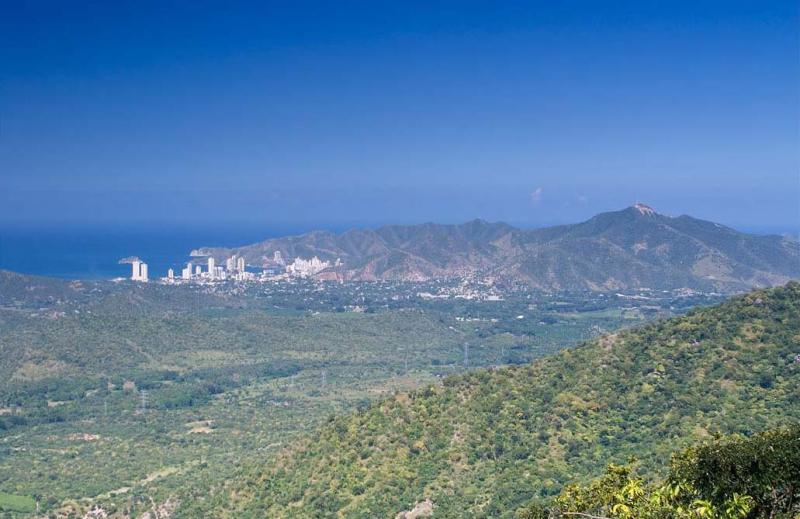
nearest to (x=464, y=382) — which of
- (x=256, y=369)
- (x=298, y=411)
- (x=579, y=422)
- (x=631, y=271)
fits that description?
(x=579, y=422)

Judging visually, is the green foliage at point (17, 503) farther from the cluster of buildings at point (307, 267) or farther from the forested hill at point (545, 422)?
the cluster of buildings at point (307, 267)

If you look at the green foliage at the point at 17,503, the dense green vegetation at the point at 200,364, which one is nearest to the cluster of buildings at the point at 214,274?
the dense green vegetation at the point at 200,364

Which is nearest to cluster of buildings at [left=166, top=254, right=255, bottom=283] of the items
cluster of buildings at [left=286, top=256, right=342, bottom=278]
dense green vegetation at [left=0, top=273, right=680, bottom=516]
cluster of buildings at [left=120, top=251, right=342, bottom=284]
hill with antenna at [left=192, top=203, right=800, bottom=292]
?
cluster of buildings at [left=120, top=251, right=342, bottom=284]

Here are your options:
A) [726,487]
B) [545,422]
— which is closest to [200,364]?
[545,422]

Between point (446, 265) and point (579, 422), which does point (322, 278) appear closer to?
point (446, 265)

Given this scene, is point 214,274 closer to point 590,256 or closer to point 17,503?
point 590,256
